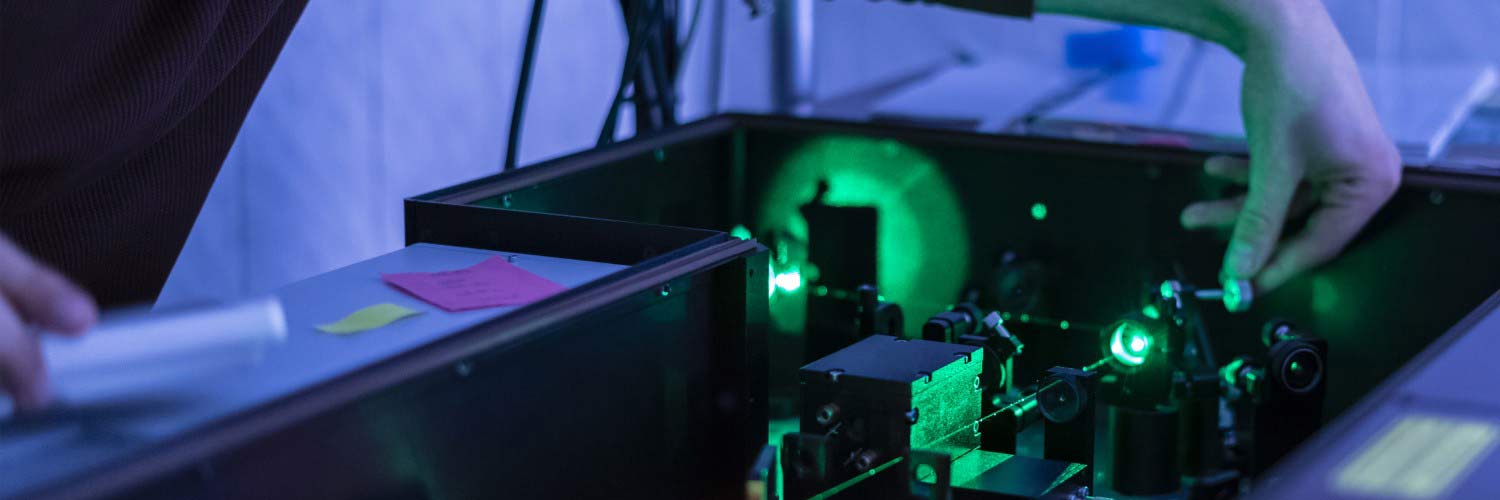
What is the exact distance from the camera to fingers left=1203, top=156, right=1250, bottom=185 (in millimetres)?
1031

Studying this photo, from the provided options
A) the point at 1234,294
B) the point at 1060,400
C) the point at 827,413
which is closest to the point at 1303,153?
the point at 1234,294

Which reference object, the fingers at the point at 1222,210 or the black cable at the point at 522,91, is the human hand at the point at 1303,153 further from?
the black cable at the point at 522,91

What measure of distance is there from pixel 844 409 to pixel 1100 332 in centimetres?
40

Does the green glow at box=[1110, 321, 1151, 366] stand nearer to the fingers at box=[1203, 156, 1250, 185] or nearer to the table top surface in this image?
the fingers at box=[1203, 156, 1250, 185]

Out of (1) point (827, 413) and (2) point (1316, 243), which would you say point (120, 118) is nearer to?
(1) point (827, 413)

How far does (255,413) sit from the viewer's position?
0.53 metres

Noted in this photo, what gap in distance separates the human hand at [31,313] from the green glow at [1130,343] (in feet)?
2.20

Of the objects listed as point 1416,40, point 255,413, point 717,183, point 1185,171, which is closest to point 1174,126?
point 1185,171

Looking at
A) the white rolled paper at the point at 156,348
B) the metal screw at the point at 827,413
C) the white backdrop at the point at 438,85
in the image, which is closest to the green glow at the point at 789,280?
the metal screw at the point at 827,413

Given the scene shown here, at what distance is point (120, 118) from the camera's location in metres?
0.89

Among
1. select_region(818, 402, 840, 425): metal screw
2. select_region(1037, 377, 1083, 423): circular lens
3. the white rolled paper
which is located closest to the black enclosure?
select_region(1037, 377, 1083, 423): circular lens

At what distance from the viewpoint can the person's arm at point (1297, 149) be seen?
0.97m

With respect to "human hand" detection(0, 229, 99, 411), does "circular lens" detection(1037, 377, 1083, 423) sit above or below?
below

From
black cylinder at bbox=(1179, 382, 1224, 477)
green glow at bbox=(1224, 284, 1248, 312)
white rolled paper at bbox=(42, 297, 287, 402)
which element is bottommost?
black cylinder at bbox=(1179, 382, 1224, 477)
